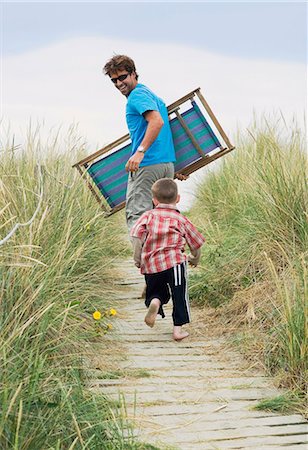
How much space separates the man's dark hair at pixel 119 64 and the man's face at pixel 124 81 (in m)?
0.03

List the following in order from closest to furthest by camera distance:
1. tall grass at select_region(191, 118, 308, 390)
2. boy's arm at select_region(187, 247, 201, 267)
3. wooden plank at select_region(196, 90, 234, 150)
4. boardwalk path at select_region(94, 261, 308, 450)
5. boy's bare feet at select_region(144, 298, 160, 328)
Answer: boardwalk path at select_region(94, 261, 308, 450)
tall grass at select_region(191, 118, 308, 390)
boy's bare feet at select_region(144, 298, 160, 328)
boy's arm at select_region(187, 247, 201, 267)
wooden plank at select_region(196, 90, 234, 150)

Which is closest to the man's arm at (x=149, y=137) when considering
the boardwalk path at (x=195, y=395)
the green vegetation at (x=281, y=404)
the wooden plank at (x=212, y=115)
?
the wooden plank at (x=212, y=115)

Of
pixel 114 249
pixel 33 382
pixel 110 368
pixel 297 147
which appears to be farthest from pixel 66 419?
pixel 114 249

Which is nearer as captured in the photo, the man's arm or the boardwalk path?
the boardwalk path

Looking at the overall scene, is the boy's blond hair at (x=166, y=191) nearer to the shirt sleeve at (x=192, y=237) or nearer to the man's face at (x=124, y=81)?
the shirt sleeve at (x=192, y=237)

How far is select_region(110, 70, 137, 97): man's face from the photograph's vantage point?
21.9ft

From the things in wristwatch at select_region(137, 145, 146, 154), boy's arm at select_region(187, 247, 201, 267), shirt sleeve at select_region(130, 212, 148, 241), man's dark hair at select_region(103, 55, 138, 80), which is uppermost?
man's dark hair at select_region(103, 55, 138, 80)

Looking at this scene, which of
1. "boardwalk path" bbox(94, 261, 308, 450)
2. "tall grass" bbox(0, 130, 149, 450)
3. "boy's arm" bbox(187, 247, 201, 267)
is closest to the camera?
"tall grass" bbox(0, 130, 149, 450)

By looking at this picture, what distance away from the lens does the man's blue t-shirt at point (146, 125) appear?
648cm

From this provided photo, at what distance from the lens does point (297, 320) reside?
16.2 feet

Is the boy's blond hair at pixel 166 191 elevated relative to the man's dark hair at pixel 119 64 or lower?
lower

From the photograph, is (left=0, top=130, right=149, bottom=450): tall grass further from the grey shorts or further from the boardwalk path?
the grey shorts

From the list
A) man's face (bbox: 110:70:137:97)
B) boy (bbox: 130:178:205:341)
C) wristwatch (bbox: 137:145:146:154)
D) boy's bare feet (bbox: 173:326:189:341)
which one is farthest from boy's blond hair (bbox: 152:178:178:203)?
man's face (bbox: 110:70:137:97)

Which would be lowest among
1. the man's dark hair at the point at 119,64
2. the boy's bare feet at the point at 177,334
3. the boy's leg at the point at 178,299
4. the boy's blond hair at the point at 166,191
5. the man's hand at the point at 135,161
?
the boy's bare feet at the point at 177,334
